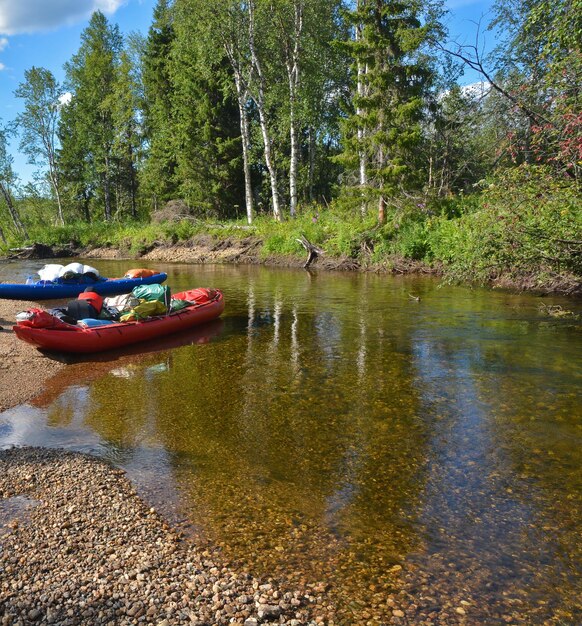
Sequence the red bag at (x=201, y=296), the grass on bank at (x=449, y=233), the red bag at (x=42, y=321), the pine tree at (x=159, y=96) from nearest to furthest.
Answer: the red bag at (x=42, y=321)
the grass on bank at (x=449, y=233)
the red bag at (x=201, y=296)
the pine tree at (x=159, y=96)

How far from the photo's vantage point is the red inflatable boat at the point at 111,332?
357 inches

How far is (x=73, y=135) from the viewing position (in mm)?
39688

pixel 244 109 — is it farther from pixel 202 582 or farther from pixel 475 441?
pixel 202 582

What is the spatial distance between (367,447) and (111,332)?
6.08 m

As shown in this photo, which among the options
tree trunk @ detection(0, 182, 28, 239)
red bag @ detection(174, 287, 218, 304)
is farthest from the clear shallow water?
tree trunk @ detection(0, 182, 28, 239)

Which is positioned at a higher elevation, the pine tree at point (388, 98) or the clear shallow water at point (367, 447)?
the pine tree at point (388, 98)

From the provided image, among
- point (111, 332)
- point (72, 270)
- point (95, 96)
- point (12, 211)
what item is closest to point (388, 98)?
point (72, 270)

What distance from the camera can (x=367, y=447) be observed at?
5789mm

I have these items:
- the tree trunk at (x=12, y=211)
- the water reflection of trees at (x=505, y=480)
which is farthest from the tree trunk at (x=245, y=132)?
the tree trunk at (x=12, y=211)

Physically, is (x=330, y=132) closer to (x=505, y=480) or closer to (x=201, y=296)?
(x=201, y=296)

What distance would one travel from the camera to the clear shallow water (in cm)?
370

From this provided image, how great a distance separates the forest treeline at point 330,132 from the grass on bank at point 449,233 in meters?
0.05

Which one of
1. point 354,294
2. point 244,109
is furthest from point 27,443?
point 244,109

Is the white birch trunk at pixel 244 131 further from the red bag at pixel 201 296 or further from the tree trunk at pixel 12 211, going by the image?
the tree trunk at pixel 12 211
